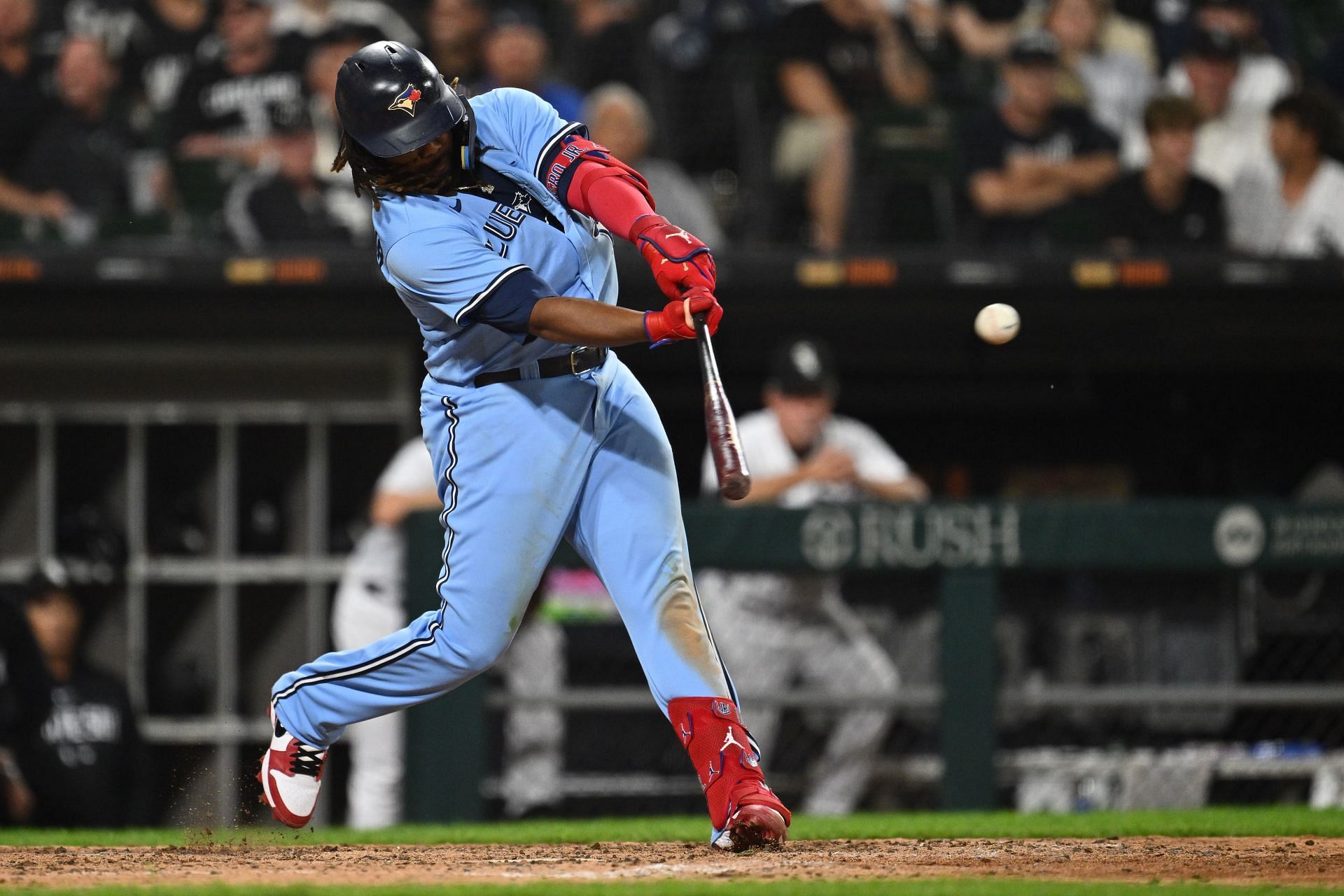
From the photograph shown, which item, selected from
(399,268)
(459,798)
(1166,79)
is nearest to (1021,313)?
(1166,79)

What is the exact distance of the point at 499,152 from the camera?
3.35 metres

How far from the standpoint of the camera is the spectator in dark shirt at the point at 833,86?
22.5 feet

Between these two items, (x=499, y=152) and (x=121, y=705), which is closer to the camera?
(x=499, y=152)

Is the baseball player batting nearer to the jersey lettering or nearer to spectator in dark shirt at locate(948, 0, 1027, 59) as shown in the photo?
the jersey lettering

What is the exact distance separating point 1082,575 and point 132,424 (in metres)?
4.02

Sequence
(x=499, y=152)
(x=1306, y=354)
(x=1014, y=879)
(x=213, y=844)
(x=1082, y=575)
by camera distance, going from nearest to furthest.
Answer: (x=1014, y=879)
(x=499, y=152)
(x=213, y=844)
(x=1082, y=575)
(x=1306, y=354)

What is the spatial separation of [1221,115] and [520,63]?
9.73ft

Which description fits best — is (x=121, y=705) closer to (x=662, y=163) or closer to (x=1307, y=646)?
(x=662, y=163)

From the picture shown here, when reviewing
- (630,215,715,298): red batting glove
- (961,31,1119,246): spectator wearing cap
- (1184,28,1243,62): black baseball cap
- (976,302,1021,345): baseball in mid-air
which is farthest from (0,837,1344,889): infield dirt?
(1184,28,1243,62): black baseball cap

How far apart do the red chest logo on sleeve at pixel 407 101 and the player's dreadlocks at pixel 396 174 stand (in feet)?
0.38

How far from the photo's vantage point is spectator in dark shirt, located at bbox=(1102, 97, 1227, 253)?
683cm

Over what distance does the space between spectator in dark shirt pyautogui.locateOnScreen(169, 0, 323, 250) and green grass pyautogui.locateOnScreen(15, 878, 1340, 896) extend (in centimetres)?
400

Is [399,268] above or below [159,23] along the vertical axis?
below

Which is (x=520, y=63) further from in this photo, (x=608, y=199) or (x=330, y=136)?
(x=608, y=199)
